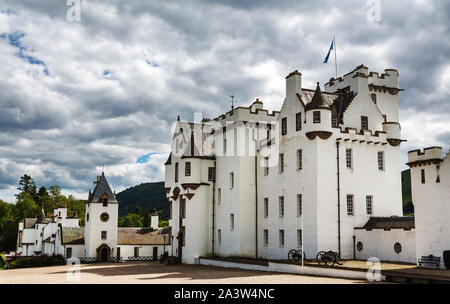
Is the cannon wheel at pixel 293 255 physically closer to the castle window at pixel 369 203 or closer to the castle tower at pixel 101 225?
the castle window at pixel 369 203

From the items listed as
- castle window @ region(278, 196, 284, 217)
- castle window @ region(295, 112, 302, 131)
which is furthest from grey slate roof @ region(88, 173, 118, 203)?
castle window @ region(295, 112, 302, 131)

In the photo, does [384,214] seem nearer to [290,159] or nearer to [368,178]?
[368,178]

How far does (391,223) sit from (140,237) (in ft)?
120

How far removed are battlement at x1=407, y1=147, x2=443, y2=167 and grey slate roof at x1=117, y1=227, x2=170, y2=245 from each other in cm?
3862

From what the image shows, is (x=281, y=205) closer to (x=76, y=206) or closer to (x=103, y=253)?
(x=103, y=253)

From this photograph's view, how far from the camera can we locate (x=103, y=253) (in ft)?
178

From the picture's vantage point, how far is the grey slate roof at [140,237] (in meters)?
58.2

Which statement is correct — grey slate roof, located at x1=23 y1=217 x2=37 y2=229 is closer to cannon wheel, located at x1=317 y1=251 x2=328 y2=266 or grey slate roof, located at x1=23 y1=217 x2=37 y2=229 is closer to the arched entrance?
the arched entrance

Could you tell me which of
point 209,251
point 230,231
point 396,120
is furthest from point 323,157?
point 209,251

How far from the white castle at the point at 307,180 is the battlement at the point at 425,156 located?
0.23 metres

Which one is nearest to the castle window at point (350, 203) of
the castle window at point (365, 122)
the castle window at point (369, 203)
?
the castle window at point (369, 203)

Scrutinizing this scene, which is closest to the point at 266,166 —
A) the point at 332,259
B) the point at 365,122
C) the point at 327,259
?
the point at 365,122

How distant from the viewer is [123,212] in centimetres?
19025
